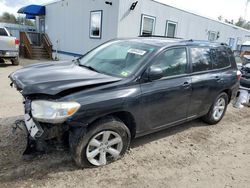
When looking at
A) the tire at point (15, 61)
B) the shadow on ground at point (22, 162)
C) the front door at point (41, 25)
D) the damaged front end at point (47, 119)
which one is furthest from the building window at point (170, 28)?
the damaged front end at point (47, 119)

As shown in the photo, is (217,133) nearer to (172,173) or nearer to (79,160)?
(172,173)

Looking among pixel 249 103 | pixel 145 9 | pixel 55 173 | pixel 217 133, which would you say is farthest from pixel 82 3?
pixel 55 173

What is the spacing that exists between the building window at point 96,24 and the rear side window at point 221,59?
6.77 m

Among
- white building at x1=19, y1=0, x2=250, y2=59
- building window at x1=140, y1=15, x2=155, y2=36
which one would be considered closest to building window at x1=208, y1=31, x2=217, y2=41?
white building at x1=19, y1=0, x2=250, y2=59

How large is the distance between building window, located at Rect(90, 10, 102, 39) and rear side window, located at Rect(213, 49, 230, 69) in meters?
6.77

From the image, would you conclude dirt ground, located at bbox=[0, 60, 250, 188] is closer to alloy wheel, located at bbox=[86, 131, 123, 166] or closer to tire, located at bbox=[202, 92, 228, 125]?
alloy wheel, located at bbox=[86, 131, 123, 166]

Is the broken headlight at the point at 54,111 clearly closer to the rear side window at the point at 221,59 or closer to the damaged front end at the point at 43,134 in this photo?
the damaged front end at the point at 43,134

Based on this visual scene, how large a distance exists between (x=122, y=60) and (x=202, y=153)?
6.55ft

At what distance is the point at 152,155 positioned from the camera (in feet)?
11.8

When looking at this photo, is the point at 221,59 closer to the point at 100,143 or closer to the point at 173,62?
the point at 173,62

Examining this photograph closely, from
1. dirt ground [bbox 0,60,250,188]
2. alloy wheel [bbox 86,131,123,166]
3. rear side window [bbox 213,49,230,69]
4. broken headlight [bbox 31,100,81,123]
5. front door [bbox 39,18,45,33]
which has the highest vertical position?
front door [bbox 39,18,45,33]

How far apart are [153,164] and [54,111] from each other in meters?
1.63

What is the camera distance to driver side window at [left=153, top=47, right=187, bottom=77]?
356 cm

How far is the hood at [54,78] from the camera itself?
277 centimetres
